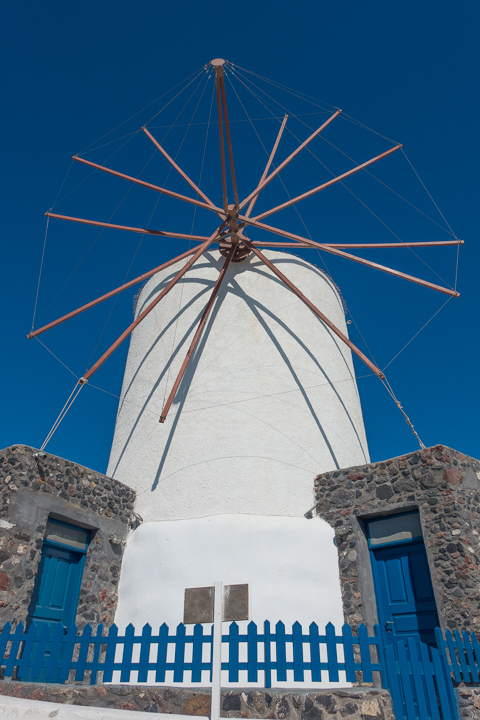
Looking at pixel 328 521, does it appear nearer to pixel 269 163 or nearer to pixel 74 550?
pixel 74 550

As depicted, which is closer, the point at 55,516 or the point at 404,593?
the point at 404,593

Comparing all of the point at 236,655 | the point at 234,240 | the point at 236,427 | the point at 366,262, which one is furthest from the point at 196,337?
the point at 236,655

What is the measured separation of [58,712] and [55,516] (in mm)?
4246

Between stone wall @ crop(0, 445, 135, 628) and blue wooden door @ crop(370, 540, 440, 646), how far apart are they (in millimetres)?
4188

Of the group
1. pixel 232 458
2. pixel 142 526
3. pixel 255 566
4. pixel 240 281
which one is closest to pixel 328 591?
pixel 255 566

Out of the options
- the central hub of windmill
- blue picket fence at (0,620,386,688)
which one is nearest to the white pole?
blue picket fence at (0,620,386,688)

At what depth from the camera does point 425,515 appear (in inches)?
271

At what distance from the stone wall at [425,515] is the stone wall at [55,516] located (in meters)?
3.46

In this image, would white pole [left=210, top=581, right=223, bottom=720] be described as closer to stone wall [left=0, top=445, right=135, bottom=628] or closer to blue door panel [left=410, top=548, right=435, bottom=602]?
stone wall [left=0, top=445, right=135, bottom=628]

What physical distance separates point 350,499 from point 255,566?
1.77m

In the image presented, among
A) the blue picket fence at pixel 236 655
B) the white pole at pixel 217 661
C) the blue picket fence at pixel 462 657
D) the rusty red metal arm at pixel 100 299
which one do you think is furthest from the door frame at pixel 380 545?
the rusty red metal arm at pixel 100 299

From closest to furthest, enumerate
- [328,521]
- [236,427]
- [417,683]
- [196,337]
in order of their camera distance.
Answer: [417,683], [328,521], [236,427], [196,337]

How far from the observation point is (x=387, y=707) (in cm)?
399

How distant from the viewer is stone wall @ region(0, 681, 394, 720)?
13.0 feet
